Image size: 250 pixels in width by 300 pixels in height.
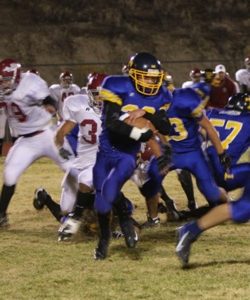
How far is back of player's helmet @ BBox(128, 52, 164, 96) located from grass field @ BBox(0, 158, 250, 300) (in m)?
1.24

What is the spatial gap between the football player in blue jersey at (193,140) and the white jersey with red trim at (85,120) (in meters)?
0.63

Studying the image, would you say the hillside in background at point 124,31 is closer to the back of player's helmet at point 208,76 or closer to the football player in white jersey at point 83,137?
the back of player's helmet at point 208,76

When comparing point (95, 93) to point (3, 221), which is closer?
point (95, 93)

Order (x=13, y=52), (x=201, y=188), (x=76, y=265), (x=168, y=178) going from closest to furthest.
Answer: (x=76, y=265)
(x=201, y=188)
(x=168, y=178)
(x=13, y=52)

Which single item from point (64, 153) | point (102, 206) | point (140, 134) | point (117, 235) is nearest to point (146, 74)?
point (140, 134)

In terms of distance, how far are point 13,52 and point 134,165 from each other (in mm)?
18239

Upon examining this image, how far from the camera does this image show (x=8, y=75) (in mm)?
6727

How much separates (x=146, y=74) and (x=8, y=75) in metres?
1.82

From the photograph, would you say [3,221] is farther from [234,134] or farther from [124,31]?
[124,31]

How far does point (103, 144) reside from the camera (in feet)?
18.2

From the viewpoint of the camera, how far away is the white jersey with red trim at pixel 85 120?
6281 millimetres

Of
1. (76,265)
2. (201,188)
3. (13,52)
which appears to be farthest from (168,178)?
(13,52)

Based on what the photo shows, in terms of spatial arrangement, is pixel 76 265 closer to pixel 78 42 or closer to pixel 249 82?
pixel 249 82

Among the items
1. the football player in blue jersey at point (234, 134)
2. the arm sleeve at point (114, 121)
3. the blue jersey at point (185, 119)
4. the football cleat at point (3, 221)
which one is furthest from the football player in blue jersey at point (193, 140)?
the football cleat at point (3, 221)
